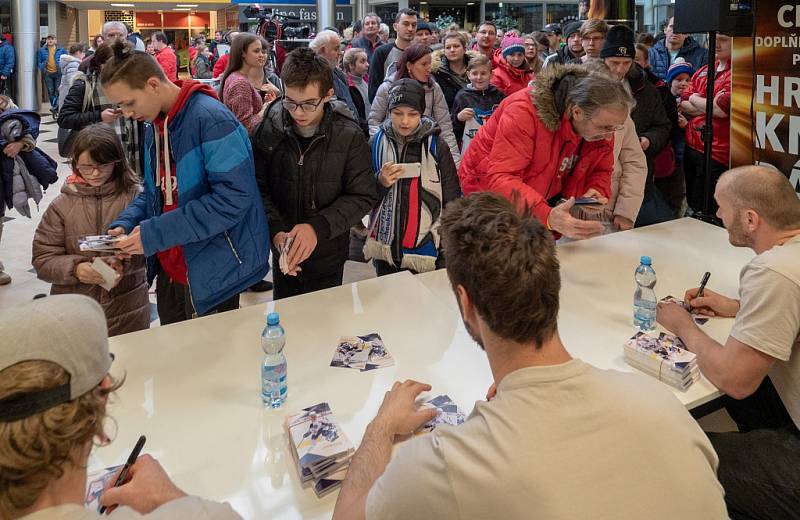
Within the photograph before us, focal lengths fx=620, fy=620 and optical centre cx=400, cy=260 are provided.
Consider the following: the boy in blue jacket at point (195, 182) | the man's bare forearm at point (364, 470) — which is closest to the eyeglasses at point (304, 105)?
the boy in blue jacket at point (195, 182)

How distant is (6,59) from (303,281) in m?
12.3

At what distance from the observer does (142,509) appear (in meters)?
1.14

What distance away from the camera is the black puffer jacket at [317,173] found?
7.81 ft

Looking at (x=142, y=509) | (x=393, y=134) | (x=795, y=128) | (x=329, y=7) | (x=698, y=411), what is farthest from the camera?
(x=329, y=7)

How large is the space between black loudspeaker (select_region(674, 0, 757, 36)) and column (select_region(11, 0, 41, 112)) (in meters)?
12.1

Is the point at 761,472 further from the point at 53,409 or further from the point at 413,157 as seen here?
the point at 413,157

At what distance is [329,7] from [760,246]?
14162 millimetres

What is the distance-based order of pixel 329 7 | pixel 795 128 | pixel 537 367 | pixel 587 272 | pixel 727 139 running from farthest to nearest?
pixel 329 7 → pixel 727 139 → pixel 795 128 → pixel 587 272 → pixel 537 367

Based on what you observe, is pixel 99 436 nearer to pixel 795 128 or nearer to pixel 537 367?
pixel 537 367

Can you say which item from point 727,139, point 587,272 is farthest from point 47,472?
point 727,139

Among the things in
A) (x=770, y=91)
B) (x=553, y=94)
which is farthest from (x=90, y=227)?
(x=770, y=91)

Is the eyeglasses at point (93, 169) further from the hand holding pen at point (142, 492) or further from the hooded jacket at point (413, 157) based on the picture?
the hand holding pen at point (142, 492)

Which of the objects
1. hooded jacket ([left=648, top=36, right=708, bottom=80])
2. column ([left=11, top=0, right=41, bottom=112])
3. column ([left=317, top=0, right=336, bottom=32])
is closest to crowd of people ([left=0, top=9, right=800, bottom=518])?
hooded jacket ([left=648, top=36, right=708, bottom=80])

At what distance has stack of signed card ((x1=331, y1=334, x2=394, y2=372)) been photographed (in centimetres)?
181
